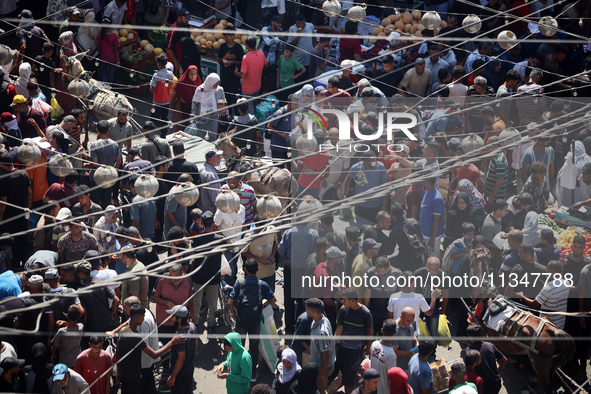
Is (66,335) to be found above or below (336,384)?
above

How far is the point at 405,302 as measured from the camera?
8242 millimetres

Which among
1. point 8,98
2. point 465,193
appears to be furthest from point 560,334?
point 8,98

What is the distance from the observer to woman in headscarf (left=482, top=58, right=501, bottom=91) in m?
12.4

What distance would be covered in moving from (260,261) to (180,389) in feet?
5.90

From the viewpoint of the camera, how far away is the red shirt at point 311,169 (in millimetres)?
10375

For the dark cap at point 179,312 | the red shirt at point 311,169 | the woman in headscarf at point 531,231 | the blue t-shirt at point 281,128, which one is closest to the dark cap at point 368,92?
the blue t-shirt at point 281,128

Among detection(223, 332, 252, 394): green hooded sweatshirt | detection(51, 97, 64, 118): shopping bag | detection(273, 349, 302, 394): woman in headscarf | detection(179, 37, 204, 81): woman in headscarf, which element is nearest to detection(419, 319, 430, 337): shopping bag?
detection(273, 349, 302, 394): woman in headscarf

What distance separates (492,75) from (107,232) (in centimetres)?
679

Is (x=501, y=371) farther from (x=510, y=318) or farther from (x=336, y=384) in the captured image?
(x=336, y=384)

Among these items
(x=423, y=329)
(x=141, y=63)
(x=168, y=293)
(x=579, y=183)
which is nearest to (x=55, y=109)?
(x=141, y=63)

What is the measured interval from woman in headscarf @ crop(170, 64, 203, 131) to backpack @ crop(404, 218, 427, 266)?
4.45 m

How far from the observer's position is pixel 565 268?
337 inches

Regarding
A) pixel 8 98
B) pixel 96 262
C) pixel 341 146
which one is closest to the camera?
pixel 96 262

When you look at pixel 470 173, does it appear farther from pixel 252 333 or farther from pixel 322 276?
pixel 252 333
